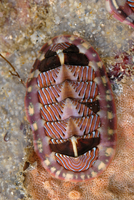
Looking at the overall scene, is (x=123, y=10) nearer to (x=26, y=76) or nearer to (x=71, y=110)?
(x=71, y=110)

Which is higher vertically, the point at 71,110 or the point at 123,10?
the point at 123,10

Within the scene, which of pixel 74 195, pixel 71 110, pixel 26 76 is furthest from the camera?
pixel 26 76

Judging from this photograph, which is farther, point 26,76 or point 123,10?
point 26,76

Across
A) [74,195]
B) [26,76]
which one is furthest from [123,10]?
[74,195]

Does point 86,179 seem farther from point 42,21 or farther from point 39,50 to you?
point 42,21

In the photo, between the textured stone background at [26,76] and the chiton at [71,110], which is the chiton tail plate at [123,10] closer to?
the textured stone background at [26,76]

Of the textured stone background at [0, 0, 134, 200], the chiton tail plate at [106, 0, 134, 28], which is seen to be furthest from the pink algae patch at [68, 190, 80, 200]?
the chiton tail plate at [106, 0, 134, 28]
